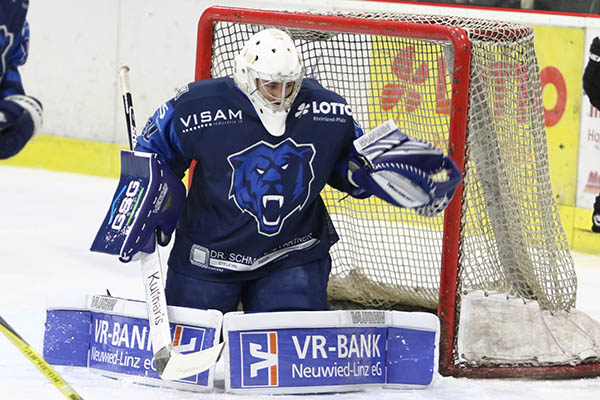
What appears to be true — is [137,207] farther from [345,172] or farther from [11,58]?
[11,58]

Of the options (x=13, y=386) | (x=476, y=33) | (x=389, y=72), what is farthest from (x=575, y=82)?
(x=13, y=386)

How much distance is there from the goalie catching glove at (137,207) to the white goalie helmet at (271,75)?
0.29m

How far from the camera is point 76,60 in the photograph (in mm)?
6383

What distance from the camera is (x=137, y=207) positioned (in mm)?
2988

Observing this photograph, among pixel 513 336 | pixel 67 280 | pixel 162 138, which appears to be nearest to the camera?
pixel 162 138

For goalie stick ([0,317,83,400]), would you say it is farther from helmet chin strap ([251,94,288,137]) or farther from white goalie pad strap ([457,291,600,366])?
white goalie pad strap ([457,291,600,366])

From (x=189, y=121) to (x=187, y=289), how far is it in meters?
0.45

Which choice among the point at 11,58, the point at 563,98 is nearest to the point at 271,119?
the point at 11,58

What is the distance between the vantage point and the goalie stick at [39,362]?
2432mm

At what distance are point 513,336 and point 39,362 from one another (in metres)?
1.32

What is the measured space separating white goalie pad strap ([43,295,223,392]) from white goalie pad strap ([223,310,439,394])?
79 millimetres

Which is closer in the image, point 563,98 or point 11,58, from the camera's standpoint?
point 11,58

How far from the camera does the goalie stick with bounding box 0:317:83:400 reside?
2.43 meters

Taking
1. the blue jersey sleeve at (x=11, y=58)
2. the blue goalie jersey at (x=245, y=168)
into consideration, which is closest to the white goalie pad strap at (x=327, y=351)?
the blue goalie jersey at (x=245, y=168)
